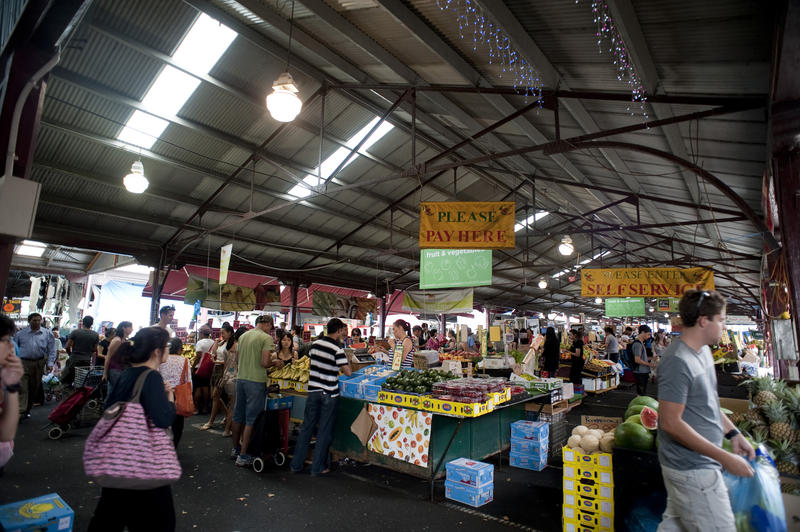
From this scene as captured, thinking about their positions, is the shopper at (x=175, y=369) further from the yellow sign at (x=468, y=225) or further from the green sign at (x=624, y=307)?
the green sign at (x=624, y=307)

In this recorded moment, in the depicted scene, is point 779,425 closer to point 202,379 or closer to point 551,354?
point 551,354

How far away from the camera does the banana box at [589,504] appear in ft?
11.9

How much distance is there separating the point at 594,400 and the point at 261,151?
10831mm

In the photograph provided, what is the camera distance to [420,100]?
8.15 m

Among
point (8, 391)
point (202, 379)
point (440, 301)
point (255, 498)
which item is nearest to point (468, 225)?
point (255, 498)

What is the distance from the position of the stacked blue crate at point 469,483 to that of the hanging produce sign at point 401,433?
339 millimetres

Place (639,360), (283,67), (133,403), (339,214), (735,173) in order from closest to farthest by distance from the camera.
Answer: (133,403) < (735,173) < (283,67) < (639,360) < (339,214)

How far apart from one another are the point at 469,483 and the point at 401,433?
0.98m

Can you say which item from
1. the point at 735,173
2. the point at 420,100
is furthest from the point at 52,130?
the point at 735,173

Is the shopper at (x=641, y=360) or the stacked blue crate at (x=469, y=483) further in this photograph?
the shopper at (x=641, y=360)

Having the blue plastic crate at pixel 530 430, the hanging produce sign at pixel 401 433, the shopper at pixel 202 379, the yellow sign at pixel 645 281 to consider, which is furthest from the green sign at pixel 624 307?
the shopper at pixel 202 379

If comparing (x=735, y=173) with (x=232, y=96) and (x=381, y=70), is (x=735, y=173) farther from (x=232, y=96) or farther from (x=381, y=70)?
(x=232, y=96)

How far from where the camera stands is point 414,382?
17.3ft

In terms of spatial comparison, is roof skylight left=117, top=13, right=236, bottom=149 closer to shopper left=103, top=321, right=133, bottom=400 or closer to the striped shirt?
shopper left=103, top=321, right=133, bottom=400
